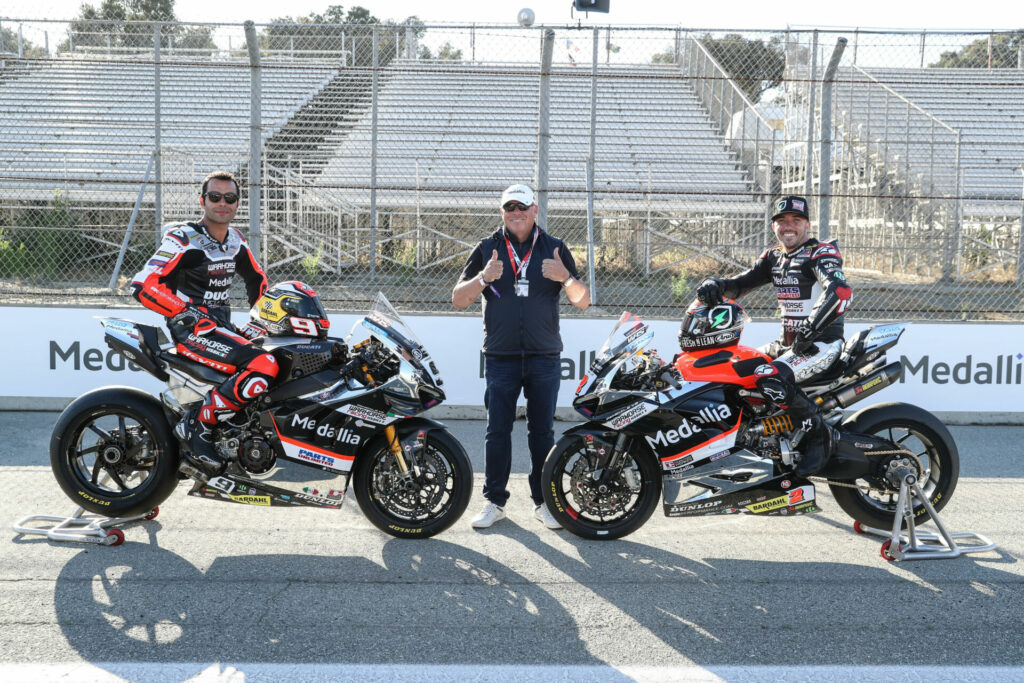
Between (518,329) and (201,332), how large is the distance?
5.46 feet

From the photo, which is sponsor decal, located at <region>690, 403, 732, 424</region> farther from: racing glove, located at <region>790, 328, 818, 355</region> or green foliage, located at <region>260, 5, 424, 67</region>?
green foliage, located at <region>260, 5, 424, 67</region>

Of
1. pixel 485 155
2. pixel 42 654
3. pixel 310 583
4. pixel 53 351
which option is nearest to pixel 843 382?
pixel 310 583

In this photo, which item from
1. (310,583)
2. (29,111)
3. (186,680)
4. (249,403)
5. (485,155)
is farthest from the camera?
(29,111)

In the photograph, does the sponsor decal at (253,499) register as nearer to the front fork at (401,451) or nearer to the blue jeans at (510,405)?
the front fork at (401,451)

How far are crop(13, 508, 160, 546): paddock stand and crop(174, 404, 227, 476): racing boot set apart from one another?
0.53 meters

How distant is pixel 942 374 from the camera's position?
302 inches

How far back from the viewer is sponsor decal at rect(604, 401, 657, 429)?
461cm

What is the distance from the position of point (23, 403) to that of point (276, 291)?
13.9 ft

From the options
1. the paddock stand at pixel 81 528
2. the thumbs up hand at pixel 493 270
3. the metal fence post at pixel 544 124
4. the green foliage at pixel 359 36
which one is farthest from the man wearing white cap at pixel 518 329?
the green foliage at pixel 359 36

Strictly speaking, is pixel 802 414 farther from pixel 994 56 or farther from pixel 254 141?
pixel 994 56

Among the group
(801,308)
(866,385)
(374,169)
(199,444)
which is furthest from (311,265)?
(866,385)

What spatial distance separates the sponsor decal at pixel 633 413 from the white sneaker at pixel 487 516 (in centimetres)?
93

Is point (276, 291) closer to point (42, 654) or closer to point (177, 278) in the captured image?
point (177, 278)

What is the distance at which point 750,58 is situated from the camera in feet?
39.2
